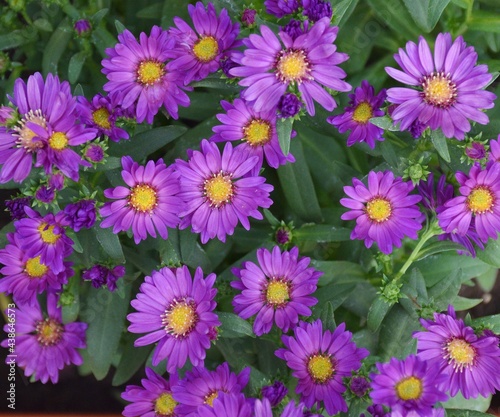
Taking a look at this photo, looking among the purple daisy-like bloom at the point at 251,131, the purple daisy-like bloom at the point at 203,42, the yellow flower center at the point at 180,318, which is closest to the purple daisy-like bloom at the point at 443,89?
the purple daisy-like bloom at the point at 251,131

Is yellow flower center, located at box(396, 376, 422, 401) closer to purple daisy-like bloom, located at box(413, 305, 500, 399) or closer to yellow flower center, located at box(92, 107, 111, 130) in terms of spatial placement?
purple daisy-like bloom, located at box(413, 305, 500, 399)

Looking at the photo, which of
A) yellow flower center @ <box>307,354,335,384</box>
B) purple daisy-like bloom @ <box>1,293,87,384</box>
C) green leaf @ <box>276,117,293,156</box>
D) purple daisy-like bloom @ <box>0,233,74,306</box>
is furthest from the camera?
purple daisy-like bloom @ <box>1,293,87,384</box>

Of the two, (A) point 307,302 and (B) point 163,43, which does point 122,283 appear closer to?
(A) point 307,302

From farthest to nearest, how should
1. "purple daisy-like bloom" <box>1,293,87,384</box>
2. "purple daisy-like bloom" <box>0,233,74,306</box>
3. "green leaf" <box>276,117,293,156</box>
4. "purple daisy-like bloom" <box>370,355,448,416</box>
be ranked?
"purple daisy-like bloom" <box>1,293,87,384</box>
"purple daisy-like bloom" <box>0,233,74,306</box>
"green leaf" <box>276,117,293,156</box>
"purple daisy-like bloom" <box>370,355,448,416</box>

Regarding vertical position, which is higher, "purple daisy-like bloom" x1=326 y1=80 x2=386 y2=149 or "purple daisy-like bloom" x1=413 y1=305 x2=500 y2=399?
"purple daisy-like bloom" x1=326 y1=80 x2=386 y2=149

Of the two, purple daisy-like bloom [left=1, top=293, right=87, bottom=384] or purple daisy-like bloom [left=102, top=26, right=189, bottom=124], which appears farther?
purple daisy-like bloom [left=1, top=293, right=87, bottom=384]

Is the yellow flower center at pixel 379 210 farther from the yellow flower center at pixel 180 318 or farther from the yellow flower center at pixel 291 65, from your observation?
the yellow flower center at pixel 180 318

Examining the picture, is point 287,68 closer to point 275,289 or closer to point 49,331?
point 275,289

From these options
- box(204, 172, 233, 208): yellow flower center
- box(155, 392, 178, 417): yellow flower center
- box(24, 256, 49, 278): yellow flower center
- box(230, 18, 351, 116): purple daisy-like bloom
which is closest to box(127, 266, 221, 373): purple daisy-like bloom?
box(155, 392, 178, 417): yellow flower center
